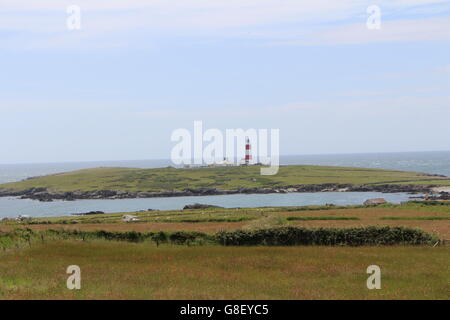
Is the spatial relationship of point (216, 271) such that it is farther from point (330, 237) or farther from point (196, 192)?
point (196, 192)

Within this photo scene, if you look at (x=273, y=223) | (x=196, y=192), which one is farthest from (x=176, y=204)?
(x=273, y=223)

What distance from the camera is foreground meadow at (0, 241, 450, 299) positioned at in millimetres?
22469

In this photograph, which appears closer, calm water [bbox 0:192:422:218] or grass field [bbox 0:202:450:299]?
grass field [bbox 0:202:450:299]

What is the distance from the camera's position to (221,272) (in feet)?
94.7

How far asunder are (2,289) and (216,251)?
705 inches

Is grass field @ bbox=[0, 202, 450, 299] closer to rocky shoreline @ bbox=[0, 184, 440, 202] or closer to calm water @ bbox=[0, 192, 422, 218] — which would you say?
calm water @ bbox=[0, 192, 422, 218]

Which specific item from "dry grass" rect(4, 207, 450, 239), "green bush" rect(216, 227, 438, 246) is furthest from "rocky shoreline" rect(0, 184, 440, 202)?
"green bush" rect(216, 227, 438, 246)

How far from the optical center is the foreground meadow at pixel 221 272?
73.7 ft

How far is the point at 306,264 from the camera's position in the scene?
3097 centimetres

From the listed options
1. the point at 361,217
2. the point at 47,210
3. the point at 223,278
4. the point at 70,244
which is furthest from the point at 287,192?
the point at 223,278

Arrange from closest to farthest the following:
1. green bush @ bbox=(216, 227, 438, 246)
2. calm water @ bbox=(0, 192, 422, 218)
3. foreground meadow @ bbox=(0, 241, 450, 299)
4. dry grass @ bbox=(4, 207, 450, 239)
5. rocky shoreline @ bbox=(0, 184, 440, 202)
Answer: foreground meadow @ bbox=(0, 241, 450, 299)
green bush @ bbox=(216, 227, 438, 246)
dry grass @ bbox=(4, 207, 450, 239)
calm water @ bbox=(0, 192, 422, 218)
rocky shoreline @ bbox=(0, 184, 440, 202)
